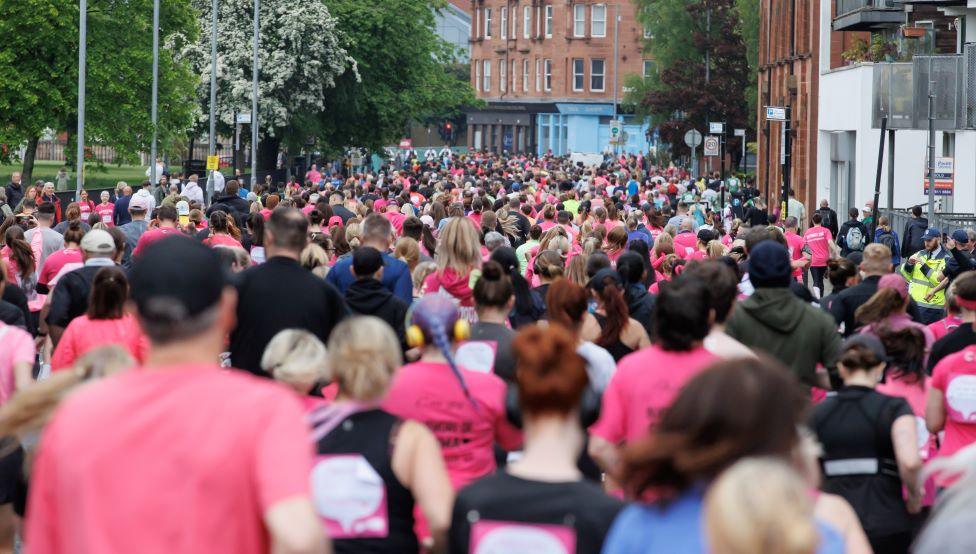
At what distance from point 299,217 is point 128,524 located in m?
4.63

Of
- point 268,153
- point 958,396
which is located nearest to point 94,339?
point 958,396

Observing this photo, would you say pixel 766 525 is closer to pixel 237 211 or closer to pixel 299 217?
pixel 299 217

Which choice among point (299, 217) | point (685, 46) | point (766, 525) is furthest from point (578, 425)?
point (685, 46)

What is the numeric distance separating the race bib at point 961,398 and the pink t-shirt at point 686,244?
9173mm

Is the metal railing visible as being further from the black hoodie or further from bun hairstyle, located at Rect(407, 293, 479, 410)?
bun hairstyle, located at Rect(407, 293, 479, 410)

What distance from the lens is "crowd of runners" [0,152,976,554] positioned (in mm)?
3404

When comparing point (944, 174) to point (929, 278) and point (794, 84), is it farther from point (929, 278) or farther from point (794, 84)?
point (794, 84)

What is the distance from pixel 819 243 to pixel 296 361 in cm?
1676

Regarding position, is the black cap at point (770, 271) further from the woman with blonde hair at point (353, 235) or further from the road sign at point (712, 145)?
the road sign at point (712, 145)

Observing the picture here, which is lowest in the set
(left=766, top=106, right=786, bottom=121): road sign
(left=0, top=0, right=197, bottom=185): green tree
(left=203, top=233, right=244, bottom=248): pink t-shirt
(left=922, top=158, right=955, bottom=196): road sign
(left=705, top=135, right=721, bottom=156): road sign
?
(left=203, top=233, right=244, bottom=248): pink t-shirt

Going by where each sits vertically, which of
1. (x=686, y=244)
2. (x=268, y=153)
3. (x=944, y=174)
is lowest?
(x=686, y=244)

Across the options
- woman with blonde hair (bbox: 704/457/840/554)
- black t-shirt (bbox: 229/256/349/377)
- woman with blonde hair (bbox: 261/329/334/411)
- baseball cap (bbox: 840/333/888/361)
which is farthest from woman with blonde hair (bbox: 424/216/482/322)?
woman with blonde hair (bbox: 704/457/840/554)

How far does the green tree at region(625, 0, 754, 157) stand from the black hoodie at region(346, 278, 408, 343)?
2311 inches

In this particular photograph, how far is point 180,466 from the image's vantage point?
3393 millimetres
